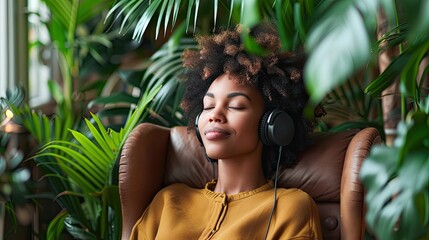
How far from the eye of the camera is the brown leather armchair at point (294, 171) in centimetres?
174

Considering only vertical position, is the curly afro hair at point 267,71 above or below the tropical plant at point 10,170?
above

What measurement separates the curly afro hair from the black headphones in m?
0.05

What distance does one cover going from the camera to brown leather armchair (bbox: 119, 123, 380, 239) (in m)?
1.74

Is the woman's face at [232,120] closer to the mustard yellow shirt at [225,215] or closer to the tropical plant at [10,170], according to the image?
the mustard yellow shirt at [225,215]

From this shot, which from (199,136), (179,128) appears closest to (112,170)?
(179,128)

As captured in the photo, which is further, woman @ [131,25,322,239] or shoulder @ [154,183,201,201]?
shoulder @ [154,183,201,201]

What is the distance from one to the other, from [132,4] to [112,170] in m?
0.53

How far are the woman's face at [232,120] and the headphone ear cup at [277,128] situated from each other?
0.03 metres

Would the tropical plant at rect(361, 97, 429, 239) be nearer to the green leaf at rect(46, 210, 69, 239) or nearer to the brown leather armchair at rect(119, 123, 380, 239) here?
the brown leather armchair at rect(119, 123, 380, 239)

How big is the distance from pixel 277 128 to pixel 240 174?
0.16 metres

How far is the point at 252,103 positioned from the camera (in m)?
1.83

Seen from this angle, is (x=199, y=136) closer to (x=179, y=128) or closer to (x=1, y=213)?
(x=179, y=128)

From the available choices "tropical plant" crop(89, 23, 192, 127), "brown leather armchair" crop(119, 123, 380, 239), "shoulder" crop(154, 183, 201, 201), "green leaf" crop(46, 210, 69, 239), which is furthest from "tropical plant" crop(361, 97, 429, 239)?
"green leaf" crop(46, 210, 69, 239)

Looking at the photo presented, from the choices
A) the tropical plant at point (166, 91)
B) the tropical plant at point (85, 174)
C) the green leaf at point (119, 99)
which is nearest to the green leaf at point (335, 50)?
the tropical plant at point (85, 174)
